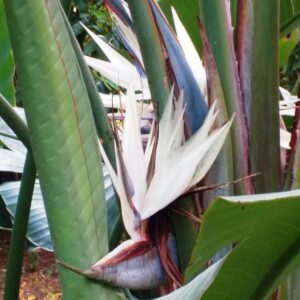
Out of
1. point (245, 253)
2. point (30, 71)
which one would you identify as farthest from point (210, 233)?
point (30, 71)

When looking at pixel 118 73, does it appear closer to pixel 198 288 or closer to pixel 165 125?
pixel 165 125

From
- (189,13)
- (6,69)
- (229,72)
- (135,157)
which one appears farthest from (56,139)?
(6,69)

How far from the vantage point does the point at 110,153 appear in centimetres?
52

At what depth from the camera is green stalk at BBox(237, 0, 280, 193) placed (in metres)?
0.53

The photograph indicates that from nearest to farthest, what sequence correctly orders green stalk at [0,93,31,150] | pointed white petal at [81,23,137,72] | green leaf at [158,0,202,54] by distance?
green stalk at [0,93,31,150] < pointed white petal at [81,23,137,72] < green leaf at [158,0,202,54]

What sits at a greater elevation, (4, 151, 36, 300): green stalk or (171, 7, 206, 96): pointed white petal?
(171, 7, 206, 96): pointed white petal

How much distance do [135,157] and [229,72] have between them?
0.39ft

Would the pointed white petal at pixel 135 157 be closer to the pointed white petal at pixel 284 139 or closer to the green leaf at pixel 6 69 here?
the pointed white petal at pixel 284 139

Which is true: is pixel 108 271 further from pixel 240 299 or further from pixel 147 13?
pixel 147 13

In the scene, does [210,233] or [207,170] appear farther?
[207,170]

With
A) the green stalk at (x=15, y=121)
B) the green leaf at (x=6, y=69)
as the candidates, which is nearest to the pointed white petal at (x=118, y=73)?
the green stalk at (x=15, y=121)

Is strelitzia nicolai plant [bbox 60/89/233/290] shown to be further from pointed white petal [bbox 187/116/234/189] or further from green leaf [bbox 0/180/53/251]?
green leaf [bbox 0/180/53/251]

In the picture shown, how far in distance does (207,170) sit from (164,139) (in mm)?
38

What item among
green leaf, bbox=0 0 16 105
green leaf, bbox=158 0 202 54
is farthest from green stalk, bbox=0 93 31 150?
green leaf, bbox=0 0 16 105
